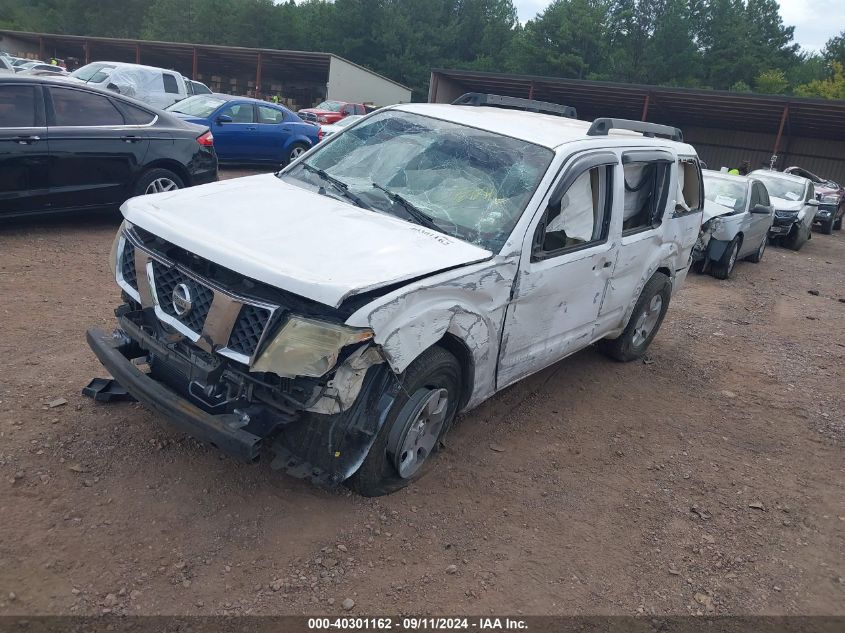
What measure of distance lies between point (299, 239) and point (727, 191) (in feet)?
31.6

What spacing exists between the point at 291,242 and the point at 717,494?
2.91 metres

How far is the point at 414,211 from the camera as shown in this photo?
393cm

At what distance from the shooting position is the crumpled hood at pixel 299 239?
2.98 metres

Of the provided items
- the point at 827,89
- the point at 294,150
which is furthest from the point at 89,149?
the point at 827,89

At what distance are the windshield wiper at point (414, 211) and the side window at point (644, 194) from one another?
1685 mm

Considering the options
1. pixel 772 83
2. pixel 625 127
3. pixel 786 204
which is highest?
pixel 772 83

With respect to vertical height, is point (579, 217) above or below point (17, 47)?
above

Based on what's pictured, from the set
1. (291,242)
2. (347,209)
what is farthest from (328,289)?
(347,209)

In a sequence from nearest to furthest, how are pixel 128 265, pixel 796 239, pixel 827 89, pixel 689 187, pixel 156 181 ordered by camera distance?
pixel 128 265
pixel 689 187
pixel 156 181
pixel 796 239
pixel 827 89

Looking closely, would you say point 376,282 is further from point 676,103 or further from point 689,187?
point 676,103

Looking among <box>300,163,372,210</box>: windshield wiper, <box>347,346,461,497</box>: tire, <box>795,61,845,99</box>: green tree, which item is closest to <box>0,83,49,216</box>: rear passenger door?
<box>300,163,372,210</box>: windshield wiper

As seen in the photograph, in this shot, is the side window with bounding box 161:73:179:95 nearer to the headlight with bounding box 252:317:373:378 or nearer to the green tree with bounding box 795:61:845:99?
the headlight with bounding box 252:317:373:378

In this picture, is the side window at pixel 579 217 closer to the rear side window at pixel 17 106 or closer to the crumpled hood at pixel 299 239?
the crumpled hood at pixel 299 239

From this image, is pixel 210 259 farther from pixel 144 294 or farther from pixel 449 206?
pixel 449 206
